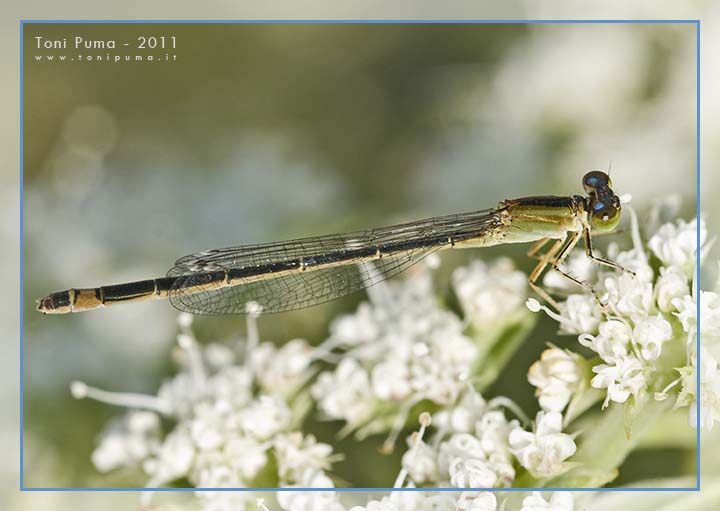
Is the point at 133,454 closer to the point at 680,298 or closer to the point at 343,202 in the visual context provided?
the point at 343,202

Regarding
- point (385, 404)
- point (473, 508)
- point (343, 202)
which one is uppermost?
point (343, 202)

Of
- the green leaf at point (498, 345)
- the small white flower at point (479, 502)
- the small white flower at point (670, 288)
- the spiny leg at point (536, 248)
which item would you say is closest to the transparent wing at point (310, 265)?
the spiny leg at point (536, 248)

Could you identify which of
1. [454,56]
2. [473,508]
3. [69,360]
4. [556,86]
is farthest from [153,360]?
[556,86]

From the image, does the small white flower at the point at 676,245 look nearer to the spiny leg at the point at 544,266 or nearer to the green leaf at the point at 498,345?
the spiny leg at the point at 544,266

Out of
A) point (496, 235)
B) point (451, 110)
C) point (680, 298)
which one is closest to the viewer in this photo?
point (680, 298)

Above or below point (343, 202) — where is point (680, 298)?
below

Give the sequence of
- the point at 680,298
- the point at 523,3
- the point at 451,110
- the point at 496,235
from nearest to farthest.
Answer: the point at 680,298 < the point at 496,235 < the point at 523,3 < the point at 451,110

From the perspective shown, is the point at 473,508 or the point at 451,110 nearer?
the point at 473,508

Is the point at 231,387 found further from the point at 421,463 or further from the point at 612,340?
the point at 612,340

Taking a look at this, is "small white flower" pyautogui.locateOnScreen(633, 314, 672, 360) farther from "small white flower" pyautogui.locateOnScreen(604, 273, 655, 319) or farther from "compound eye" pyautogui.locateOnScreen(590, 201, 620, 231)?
"compound eye" pyautogui.locateOnScreen(590, 201, 620, 231)
